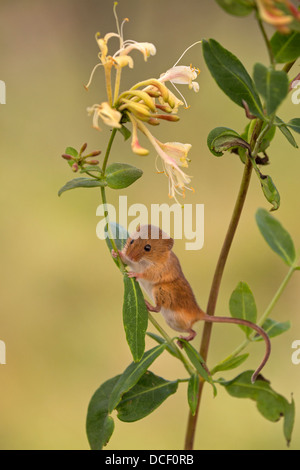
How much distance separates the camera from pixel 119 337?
1375mm

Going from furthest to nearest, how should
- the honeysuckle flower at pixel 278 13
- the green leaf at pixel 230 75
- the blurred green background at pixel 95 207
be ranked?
the blurred green background at pixel 95 207, the green leaf at pixel 230 75, the honeysuckle flower at pixel 278 13

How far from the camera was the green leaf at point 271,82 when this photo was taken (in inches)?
15.3

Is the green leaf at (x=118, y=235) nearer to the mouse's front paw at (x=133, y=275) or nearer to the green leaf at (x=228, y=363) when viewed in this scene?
the mouse's front paw at (x=133, y=275)

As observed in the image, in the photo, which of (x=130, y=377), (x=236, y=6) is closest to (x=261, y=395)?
(x=130, y=377)

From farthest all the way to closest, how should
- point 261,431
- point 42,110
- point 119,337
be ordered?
point 42,110
point 119,337
point 261,431

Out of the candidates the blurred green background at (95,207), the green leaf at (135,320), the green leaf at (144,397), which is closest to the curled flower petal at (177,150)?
the green leaf at (135,320)

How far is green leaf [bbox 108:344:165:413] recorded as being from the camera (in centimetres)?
52

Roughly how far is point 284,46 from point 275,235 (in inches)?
5.5

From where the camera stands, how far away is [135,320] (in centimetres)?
47

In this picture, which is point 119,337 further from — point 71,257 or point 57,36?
point 57,36

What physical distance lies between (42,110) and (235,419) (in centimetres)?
98

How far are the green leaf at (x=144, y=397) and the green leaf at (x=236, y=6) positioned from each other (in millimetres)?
337

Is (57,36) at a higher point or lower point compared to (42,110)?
higher

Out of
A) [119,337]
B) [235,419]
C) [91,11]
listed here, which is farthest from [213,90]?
[235,419]
